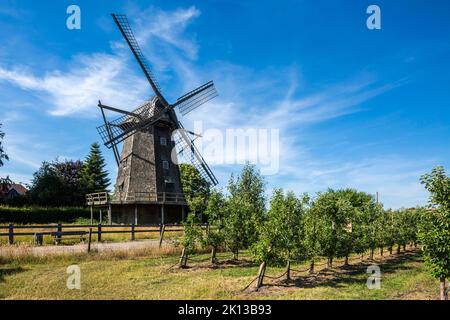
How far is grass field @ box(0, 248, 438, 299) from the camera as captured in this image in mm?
10961

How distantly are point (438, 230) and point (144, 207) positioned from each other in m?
29.6

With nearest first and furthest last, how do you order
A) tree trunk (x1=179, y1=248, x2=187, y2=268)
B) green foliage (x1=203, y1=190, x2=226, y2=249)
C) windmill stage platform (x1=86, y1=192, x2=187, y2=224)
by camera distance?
tree trunk (x1=179, y1=248, x2=187, y2=268) < green foliage (x1=203, y1=190, x2=226, y2=249) < windmill stage platform (x1=86, y1=192, x2=187, y2=224)

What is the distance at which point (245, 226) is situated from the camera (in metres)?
18.7

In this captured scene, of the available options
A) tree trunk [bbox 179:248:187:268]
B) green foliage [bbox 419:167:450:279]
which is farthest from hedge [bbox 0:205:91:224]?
green foliage [bbox 419:167:450:279]

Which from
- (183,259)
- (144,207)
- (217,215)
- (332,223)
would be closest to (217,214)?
(217,215)

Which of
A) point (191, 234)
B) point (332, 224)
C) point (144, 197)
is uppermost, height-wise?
point (144, 197)

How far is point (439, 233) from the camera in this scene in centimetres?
1001

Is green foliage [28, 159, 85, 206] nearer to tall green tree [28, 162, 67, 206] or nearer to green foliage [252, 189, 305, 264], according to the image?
tall green tree [28, 162, 67, 206]

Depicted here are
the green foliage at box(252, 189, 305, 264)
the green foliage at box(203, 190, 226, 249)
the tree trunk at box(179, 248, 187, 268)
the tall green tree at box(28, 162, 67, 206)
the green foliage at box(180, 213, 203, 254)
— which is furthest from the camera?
the tall green tree at box(28, 162, 67, 206)

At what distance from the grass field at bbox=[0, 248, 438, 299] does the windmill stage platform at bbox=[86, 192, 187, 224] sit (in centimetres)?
1611

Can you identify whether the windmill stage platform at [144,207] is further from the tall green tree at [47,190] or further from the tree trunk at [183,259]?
the tree trunk at [183,259]

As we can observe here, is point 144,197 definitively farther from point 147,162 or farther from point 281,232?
point 281,232
